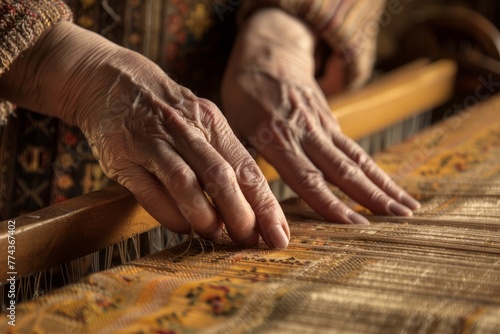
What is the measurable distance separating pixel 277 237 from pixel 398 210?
9.4 inches

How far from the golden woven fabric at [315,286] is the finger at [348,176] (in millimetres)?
28

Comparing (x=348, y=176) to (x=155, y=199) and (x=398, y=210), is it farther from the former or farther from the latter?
(x=155, y=199)

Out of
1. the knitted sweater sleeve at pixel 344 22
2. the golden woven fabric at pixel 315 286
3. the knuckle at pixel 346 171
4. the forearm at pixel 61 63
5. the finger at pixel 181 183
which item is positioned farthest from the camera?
the knitted sweater sleeve at pixel 344 22

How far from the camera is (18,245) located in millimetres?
633

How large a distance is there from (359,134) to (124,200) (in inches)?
26.2

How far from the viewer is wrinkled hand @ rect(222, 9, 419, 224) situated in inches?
36.4

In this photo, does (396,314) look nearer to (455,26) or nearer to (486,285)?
(486,285)

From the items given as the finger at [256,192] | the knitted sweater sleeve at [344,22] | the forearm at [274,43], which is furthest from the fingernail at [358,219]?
the knitted sweater sleeve at [344,22]

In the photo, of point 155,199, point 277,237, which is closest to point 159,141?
point 155,199

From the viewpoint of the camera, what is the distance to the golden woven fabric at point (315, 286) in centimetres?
54

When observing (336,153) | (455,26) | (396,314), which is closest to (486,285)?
(396,314)

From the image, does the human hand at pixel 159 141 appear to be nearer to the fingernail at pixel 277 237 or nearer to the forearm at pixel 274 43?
the fingernail at pixel 277 237

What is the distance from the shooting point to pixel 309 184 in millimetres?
923

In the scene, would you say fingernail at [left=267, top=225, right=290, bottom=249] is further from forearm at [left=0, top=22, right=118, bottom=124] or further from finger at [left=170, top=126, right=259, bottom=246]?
forearm at [left=0, top=22, right=118, bottom=124]
